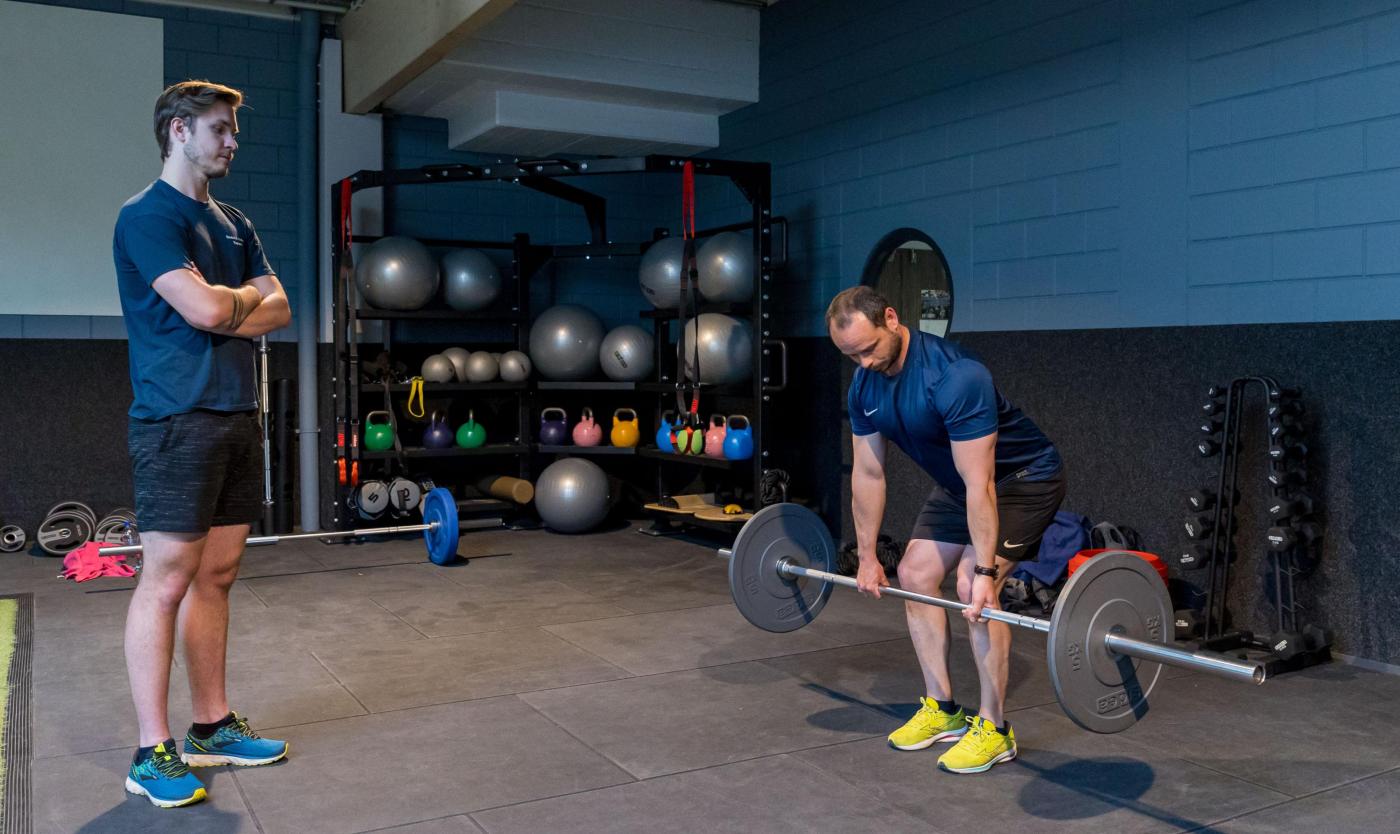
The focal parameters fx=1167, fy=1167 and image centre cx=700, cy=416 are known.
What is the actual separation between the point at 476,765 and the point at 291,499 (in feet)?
13.3

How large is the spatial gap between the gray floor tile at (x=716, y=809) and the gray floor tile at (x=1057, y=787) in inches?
3.3

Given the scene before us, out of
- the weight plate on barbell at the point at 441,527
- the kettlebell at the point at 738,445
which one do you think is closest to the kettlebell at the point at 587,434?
the kettlebell at the point at 738,445

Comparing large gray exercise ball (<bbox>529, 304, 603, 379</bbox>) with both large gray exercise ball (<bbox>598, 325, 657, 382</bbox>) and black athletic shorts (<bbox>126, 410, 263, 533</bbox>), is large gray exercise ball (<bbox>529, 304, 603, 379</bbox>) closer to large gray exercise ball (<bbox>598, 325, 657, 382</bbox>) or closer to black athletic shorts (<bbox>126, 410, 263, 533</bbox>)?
large gray exercise ball (<bbox>598, 325, 657, 382</bbox>)

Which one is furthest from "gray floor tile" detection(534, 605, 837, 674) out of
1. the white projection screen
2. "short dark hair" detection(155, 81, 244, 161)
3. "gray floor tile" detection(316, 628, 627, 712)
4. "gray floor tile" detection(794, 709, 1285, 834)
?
the white projection screen

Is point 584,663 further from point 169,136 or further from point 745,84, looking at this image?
point 745,84

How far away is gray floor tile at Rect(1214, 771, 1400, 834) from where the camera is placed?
7.70 ft

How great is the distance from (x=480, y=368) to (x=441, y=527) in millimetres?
1244

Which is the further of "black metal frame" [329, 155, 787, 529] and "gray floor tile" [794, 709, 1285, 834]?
"black metal frame" [329, 155, 787, 529]

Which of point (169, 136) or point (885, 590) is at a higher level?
point (169, 136)

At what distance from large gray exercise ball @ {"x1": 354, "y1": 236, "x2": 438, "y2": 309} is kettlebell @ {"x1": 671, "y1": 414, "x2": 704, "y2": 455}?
1.52 metres

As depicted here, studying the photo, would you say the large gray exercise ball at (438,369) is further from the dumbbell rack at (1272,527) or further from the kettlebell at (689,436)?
the dumbbell rack at (1272,527)

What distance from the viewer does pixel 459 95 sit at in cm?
602

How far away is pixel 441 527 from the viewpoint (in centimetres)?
516

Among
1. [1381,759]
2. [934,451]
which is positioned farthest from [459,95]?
[1381,759]
